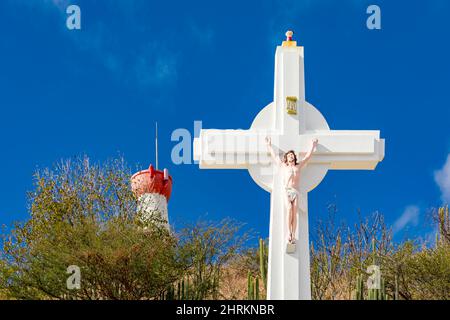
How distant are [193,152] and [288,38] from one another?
3.00 m

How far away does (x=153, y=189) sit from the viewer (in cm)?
2491

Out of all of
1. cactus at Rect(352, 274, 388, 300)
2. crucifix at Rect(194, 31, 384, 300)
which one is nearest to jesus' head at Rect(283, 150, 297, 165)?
crucifix at Rect(194, 31, 384, 300)

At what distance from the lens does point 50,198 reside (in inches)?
922

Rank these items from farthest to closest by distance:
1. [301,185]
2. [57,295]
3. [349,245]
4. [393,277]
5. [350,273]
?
1. [349,245]
2. [350,273]
3. [393,277]
4. [57,295]
5. [301,185]

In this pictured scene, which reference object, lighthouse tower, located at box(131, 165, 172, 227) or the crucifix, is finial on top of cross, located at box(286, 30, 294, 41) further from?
lighthouse tower, located at box(131, 165, 172, 227)

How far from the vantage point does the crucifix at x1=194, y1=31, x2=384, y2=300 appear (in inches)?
544

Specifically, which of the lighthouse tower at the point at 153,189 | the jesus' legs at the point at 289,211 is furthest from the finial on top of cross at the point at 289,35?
the lighthouse tower at the point at 153,189

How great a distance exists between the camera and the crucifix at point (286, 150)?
45.3 feet

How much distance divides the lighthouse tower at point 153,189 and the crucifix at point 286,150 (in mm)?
9503

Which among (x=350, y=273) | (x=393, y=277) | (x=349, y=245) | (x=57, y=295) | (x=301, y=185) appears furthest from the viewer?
(x=349, y=245)

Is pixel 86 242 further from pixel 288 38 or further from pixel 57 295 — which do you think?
pixel 288 38

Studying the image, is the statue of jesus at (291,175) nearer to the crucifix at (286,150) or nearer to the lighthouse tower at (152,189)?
the crucifix at (286,150)

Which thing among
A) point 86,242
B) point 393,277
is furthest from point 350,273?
point 86,242

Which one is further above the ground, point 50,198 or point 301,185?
point 50,198
